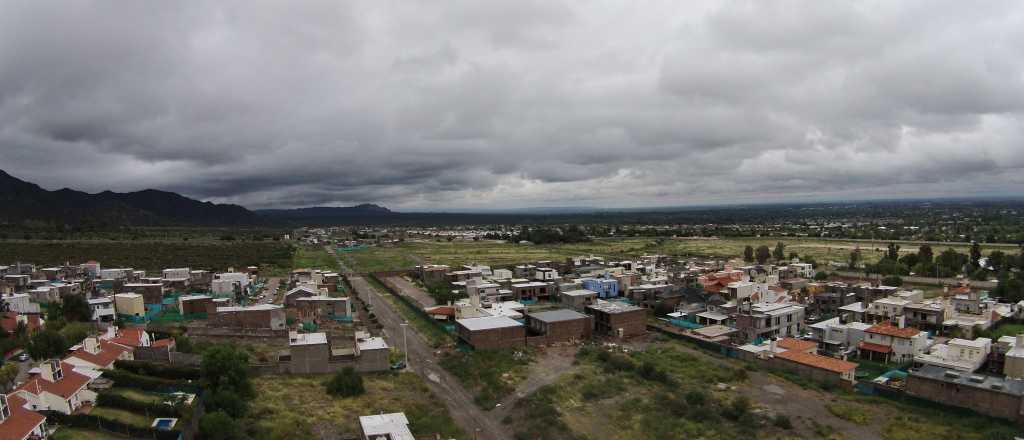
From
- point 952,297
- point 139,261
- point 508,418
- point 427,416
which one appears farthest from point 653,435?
point 139,261

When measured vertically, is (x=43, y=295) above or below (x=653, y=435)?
above

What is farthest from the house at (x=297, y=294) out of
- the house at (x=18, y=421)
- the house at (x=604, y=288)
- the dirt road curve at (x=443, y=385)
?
the house at (x=604, y=288)

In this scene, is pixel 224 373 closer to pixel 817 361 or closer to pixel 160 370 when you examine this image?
pixel 160 370

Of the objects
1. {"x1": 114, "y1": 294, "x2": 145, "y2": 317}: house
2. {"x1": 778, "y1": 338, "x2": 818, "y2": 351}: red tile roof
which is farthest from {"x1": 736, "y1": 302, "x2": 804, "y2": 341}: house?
{"x1": 114, "y1": 294, "x2": 145, "y2": 317}: house

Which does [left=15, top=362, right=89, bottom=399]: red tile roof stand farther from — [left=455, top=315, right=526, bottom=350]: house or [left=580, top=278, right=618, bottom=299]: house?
[left=580, top=278, right=618, bottom=299]: house

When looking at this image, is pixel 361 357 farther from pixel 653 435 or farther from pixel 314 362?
pixel 653 435
